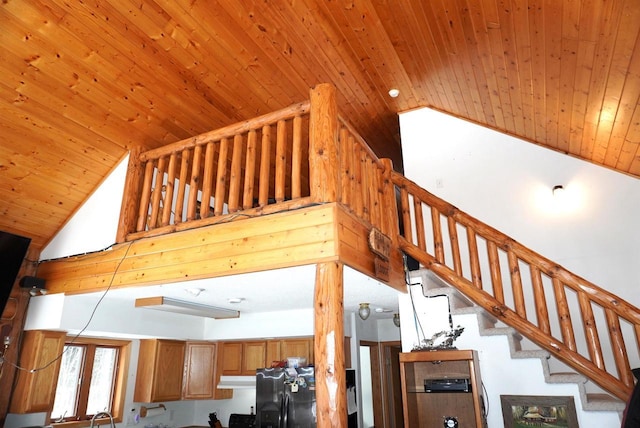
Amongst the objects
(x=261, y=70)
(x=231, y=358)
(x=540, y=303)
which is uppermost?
(x=261, y=70)

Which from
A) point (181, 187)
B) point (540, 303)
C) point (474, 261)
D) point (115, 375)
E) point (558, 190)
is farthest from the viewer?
point (115, 375)

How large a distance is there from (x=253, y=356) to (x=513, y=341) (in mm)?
3582

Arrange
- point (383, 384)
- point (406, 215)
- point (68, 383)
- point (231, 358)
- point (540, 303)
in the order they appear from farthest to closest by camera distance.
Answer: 1. point (383, 384)
2. point (231, 358)
3. point (68, 383)
4. point (406, 215)
5. point (540, 303)

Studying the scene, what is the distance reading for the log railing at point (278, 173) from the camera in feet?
9.32

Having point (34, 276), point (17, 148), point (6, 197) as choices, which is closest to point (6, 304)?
point (34, 276)

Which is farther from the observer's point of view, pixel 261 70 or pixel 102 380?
pixel 102 380

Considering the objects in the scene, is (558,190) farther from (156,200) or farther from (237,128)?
(156,200)

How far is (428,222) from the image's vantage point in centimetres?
466

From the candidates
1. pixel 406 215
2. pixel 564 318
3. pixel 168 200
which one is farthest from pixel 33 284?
pixel 564 318

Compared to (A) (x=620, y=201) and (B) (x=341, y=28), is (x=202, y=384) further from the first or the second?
(A) (x=620, y=201)

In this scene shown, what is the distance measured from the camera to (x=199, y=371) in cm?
582

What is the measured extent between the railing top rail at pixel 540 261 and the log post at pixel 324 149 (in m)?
1.50

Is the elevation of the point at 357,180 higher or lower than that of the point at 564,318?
higher

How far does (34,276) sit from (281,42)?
3.32 m
